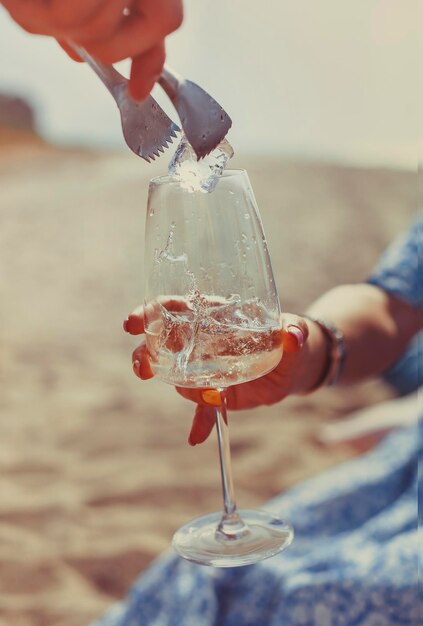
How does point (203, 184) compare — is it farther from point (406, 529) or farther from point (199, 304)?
point (406, 529)

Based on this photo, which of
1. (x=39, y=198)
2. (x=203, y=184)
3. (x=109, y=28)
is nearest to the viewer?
(x=109, y=28)

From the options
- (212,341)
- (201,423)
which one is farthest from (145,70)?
(201,423)

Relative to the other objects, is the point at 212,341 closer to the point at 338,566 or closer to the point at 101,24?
the point at 101,24

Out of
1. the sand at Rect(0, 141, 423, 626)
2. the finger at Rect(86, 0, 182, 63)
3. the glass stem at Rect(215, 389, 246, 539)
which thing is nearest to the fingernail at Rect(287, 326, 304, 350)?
the glass stem at Rect(215, 389, 246, 539)

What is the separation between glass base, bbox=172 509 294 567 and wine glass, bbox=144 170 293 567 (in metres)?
0.25

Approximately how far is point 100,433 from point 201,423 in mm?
2425

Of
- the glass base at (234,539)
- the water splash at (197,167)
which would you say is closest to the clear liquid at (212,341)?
the water splash at (197,167)

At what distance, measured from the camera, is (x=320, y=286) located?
6312 mm

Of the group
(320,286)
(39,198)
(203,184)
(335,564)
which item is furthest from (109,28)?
(39,198)

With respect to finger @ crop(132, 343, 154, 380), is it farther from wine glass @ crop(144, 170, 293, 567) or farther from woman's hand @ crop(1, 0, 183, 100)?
woman's hand @ crop(1, 0, 183, 100)

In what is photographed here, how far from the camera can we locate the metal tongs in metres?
0.96

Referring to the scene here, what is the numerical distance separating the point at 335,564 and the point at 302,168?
1184cm

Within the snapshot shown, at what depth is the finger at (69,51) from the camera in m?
0.99

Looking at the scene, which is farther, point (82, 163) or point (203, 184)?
point (82, 163)
